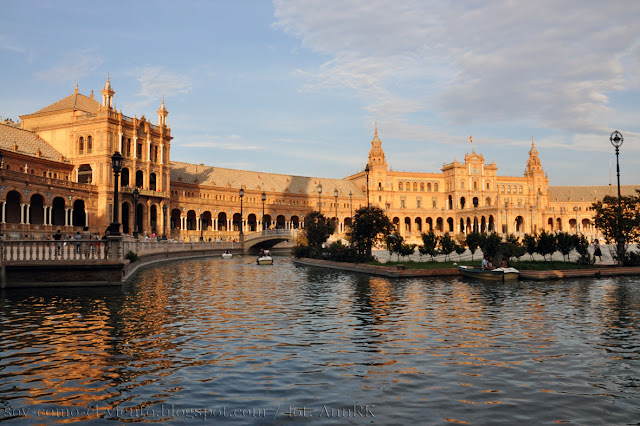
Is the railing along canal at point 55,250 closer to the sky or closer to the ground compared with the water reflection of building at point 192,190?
closer to the ground

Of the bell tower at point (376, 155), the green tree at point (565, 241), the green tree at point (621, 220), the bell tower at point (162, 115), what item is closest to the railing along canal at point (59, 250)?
the green tree at point (565, 241)

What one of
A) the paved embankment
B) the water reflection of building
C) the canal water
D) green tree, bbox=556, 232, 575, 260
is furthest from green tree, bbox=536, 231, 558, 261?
the water reflection of building

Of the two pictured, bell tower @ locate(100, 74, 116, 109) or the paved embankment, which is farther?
bell tower @ locate(100, 74, 116, 109)

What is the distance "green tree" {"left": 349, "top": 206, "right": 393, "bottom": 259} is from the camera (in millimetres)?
41250

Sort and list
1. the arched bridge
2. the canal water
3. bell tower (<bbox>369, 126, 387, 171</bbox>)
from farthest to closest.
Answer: bell tower (<bbox>369, 126, 387, 171</bbox>)
the arched bridge
the canal water

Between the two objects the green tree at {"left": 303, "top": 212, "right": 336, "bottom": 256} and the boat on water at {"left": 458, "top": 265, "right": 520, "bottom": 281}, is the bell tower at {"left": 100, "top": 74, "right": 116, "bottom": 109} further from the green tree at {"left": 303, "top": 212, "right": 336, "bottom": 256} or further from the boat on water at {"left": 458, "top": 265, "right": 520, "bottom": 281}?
the boat on water at {"left": 458, "top": 265, "right": 520, "bottom": 281}

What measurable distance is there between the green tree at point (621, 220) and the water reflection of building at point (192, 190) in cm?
3198

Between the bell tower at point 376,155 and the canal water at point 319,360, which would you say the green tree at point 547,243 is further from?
the bell tower at point 376,155

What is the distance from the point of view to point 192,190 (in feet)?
335

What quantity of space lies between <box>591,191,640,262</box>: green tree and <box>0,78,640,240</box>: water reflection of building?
105 feet

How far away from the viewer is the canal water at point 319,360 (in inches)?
318

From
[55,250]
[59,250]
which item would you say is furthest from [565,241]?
[55,250]

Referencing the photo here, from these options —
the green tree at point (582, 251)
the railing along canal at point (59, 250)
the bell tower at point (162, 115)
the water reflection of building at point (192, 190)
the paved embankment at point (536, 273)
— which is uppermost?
the bell tower at point (162, 115)

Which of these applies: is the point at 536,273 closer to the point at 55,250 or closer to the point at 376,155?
the point at 55,250
